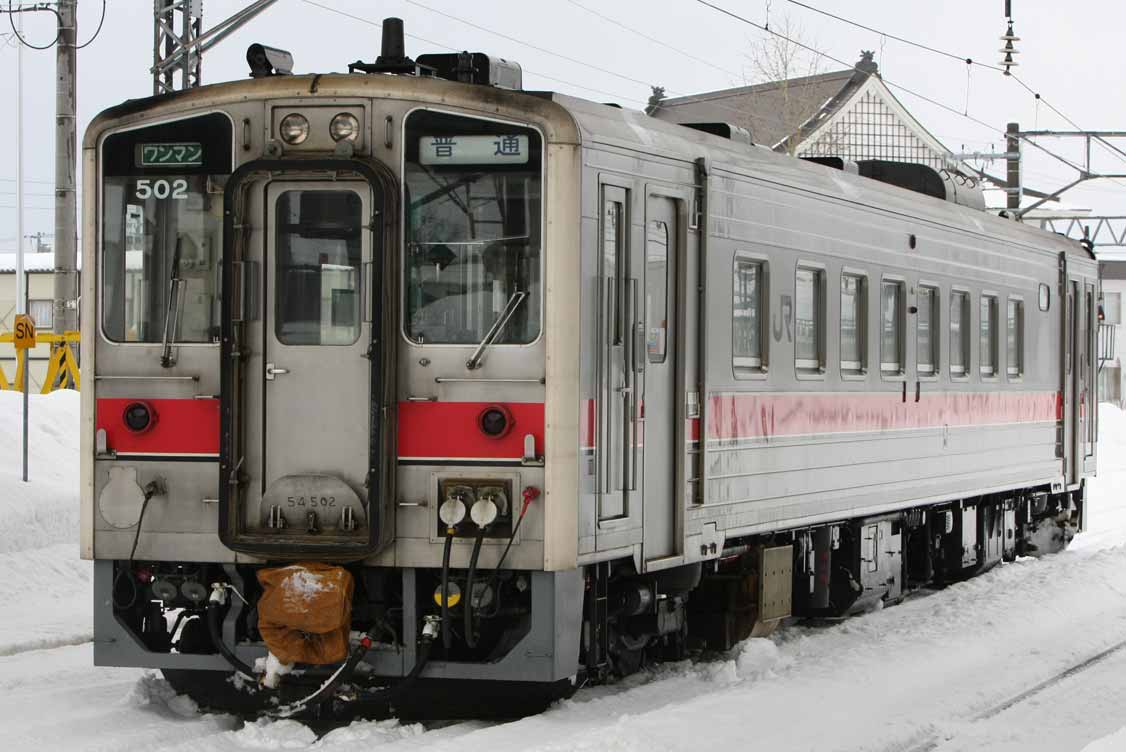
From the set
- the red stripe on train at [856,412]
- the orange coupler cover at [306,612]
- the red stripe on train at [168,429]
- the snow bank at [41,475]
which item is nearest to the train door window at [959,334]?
the red stripe on train at [856,412]

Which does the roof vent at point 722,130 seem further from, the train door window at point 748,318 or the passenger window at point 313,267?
the passenger window at point 313,267

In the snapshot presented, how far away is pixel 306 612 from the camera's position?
828 centimetres

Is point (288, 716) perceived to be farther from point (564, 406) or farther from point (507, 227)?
point (507, 227)

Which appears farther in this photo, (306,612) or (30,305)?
(30,305)

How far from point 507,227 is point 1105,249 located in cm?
5757

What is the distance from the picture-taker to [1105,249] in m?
62.8

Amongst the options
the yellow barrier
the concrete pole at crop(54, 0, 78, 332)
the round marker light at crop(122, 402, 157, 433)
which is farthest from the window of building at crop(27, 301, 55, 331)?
the round marker light at crop(122, 402, 157, 433)

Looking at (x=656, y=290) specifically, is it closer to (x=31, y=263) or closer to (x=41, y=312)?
(x=41, y=312)

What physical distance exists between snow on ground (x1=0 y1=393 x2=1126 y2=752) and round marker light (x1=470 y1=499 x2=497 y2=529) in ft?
3.05

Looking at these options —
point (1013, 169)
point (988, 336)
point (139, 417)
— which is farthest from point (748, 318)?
point (1013, 169)

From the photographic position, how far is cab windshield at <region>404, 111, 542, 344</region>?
846 centimetres

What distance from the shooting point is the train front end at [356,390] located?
8.38 meters

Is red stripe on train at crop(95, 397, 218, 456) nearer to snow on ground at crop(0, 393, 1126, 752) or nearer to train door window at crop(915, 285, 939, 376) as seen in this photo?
snow on ground at crop(0, 393, 1126, 752)

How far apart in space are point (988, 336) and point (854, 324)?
307cm
